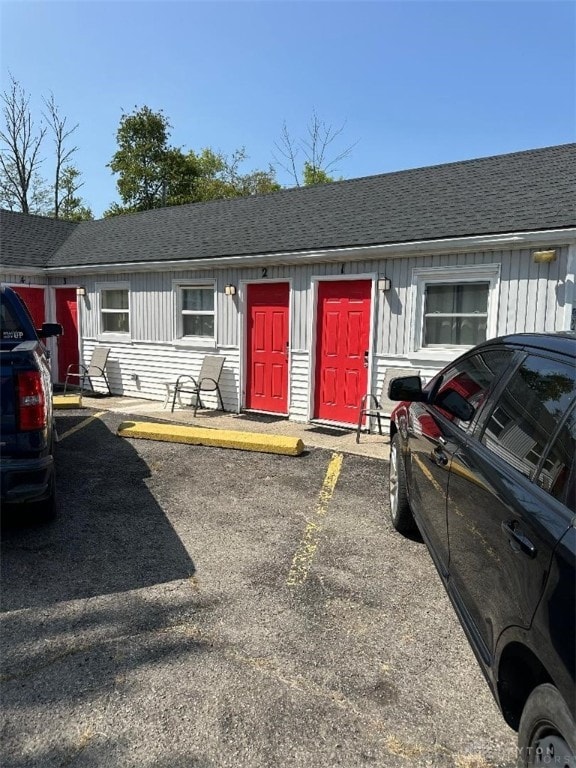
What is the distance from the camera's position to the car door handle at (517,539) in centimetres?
161

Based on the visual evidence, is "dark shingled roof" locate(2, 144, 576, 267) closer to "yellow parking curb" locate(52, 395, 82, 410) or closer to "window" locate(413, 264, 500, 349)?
"window" locate(413, 264, 500, 349)

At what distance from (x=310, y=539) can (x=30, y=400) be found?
232 centimetres

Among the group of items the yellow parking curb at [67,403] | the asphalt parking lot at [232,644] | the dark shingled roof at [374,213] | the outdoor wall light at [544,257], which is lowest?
the asphalt parking lot at [232,644]

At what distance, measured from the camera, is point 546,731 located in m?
1.47

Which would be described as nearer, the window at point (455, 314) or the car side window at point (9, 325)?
the car side window at point (9, 325)

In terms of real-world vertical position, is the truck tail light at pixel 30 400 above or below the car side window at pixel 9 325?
below

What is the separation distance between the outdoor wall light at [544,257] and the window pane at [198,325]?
230 inches

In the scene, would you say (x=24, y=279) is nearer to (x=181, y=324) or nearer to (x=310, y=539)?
(x=181, y=324)

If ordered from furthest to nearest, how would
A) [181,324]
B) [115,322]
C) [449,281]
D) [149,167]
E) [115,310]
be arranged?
[149,167] → [115,322] → [115,310] → [181,324] → [449,281]

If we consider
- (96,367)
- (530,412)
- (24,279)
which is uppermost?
(24,279)

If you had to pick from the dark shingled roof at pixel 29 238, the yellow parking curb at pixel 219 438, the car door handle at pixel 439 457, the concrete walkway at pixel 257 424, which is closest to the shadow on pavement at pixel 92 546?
the yellow parking curb at pixel 219 438

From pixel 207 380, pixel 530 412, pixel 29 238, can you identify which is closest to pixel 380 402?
pixel 207 380

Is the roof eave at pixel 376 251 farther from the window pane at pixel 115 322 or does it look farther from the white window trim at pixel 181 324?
the window pane at pixel 115 322

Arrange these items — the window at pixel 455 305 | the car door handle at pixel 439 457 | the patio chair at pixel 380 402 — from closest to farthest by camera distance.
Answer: the car door handle at pixel 439 457
the window at pixel 455 305
the patio chair at pixel 380 402
